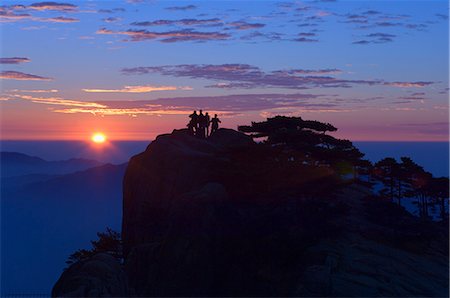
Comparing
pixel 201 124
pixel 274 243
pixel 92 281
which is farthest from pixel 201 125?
pixel 92 281

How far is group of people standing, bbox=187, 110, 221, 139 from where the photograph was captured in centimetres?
4744

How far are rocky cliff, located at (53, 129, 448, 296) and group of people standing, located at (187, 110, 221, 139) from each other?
29.7 ft

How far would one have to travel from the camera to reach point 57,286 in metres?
Result: 15.2

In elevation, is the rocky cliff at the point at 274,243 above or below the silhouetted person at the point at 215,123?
below

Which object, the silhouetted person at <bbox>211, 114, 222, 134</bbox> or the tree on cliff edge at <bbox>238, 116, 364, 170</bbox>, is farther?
the silhouetted person at <bbox>211, 114, 222, 134</bbox>

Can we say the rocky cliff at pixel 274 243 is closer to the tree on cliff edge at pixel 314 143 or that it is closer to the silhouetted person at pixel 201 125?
the tree on cliff edge at pixel 314 143

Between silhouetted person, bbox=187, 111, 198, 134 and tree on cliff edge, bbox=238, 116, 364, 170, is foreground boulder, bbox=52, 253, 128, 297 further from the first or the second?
silhouetted person, bbox=187, 111, 198, 134

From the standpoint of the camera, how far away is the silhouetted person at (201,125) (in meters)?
48.0

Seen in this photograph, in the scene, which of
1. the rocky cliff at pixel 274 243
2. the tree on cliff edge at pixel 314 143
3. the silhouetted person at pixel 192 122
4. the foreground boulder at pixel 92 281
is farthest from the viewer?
the silhouetted person at pixel 192 122

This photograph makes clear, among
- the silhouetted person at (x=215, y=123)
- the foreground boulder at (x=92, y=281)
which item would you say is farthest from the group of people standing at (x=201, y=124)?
the foreground boulder at (x=92, y=281)

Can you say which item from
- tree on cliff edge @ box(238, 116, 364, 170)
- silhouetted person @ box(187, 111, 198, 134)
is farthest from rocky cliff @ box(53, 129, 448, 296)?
silhouetted person @ box(187, 111, 198, 134)

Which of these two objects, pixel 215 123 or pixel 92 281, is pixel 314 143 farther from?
pixel 92 281

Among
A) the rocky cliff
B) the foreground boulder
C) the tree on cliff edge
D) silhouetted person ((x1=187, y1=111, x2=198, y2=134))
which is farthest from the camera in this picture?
silhouetted person ((x1=187, y1=111, x2=198, y2=134))

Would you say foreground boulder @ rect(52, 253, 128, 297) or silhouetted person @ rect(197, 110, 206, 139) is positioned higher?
silhouetted person @ rect(197, 110, 206, 139)
